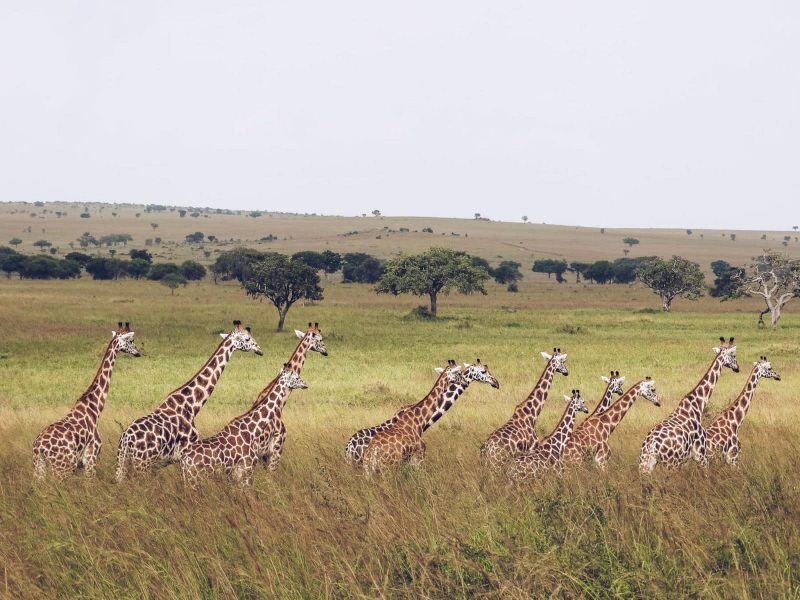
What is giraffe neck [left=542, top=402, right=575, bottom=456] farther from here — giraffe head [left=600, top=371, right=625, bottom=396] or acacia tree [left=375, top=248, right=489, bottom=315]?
acacia tree [left=375, top=248, right=489, bottom=315]

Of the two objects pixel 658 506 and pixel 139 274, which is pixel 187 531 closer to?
pixel 658 506

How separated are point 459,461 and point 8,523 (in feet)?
14.9

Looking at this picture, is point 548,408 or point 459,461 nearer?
point 459,461

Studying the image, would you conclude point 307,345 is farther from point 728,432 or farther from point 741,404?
point 741,404

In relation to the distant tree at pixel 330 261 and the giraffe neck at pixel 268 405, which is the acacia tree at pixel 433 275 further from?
the giraffe neck at pixel 268 405

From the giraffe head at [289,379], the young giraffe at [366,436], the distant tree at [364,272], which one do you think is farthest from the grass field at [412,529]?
the distant tree at [364,272]

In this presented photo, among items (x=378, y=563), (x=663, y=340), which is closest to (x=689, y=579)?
(x=378, y=563)

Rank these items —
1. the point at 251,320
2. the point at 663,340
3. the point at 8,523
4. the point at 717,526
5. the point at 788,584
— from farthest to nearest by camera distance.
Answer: the point at 251,320 < the point at 663,340 < the point at 8,523 < the point at 717,526 < the point at 788,584

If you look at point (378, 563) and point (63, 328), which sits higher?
point (378, 563)

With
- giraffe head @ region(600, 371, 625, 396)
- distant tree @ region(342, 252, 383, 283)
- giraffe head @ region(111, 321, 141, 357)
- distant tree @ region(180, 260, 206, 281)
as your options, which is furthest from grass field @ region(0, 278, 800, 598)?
distant tree @ region(342, 252, 383, 283)

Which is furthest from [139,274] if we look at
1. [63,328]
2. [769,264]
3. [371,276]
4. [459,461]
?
[459,461]

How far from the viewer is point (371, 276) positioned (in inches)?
4599

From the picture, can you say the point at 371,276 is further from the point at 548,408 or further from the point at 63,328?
the point at 548,408

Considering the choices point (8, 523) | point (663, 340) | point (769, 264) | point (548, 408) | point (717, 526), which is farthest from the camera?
point (769, 264)
